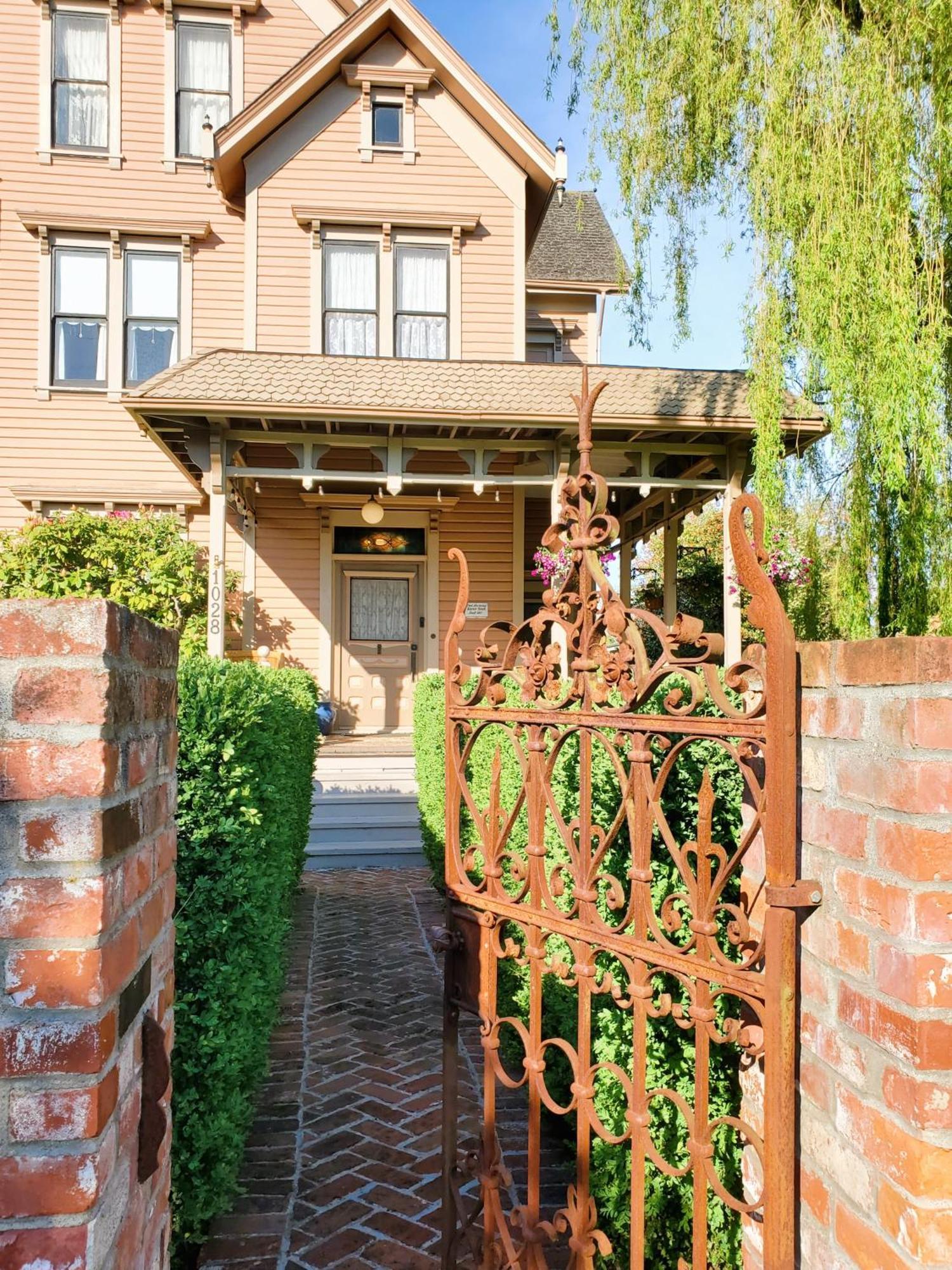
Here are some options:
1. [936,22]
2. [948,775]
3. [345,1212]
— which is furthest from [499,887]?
[936,22]

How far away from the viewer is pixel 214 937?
2.78m

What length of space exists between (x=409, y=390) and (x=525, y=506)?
407 cm

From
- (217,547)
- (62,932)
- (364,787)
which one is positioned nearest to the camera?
(62,932)

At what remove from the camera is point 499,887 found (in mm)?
2283

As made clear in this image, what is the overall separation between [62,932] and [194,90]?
47.5 feet

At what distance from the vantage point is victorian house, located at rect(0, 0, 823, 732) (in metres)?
12.1

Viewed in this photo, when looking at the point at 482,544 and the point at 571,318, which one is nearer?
the point at 482,544

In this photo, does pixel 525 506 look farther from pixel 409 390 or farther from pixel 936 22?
pixel 936 22

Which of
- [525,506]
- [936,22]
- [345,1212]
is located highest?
[936,22]

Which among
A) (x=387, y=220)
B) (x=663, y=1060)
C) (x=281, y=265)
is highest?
(x=387, y=220)

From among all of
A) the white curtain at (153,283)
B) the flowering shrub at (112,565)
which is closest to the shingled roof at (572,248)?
the white curtain at (153,283)

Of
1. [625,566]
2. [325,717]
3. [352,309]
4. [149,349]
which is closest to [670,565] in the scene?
[625,566]

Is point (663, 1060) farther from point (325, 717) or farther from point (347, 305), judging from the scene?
point (347, 305)

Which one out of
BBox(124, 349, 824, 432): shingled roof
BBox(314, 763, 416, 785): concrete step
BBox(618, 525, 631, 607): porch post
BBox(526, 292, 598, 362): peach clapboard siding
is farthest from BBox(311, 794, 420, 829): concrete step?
BBox(526, 292, 598, 362): peach clapboard siding
